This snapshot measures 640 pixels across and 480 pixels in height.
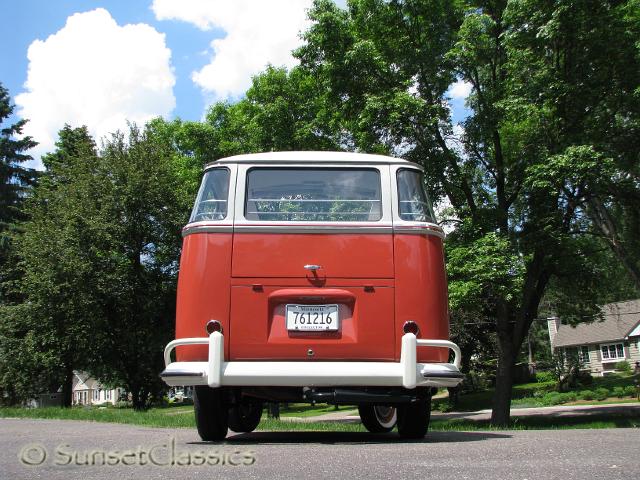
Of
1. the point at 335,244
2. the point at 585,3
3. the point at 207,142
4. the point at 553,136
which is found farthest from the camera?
the point at 207,142

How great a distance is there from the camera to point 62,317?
2409 centimetres

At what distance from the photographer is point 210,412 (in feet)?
19.7

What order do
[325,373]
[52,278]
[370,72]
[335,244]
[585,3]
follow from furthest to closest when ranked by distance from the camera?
[52,278], [370,72], [585,3], [335,244], [325,373]

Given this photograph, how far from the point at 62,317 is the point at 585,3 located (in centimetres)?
2018

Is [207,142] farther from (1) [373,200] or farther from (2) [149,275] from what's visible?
(1) [373,200]

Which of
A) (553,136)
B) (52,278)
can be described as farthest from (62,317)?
(553,136)

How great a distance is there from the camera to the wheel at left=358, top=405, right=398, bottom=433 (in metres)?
8.12

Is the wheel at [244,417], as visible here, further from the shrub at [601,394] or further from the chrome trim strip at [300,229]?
the shrub at [601,394]

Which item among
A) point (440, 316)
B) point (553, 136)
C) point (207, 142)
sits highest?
point (207, 142)

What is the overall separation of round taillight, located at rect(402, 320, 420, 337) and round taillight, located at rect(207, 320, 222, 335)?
1619mm

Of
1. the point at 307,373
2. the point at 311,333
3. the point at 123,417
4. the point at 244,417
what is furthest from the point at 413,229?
the point at 123,417

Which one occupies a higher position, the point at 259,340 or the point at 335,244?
the point at 335,244

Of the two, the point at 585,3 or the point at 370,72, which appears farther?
the point at 370,72

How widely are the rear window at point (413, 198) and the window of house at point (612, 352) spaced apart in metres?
51.8
